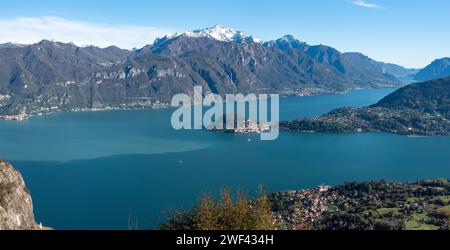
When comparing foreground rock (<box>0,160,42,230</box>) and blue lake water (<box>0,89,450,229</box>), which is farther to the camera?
blue lake water (<box>0,89,450,229</box>)

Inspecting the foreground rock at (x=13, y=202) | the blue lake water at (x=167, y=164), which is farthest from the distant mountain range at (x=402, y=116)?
the foreground rock at (x=13, y=202)

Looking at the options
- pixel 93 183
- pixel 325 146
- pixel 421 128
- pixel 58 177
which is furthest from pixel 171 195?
pixel 421 128

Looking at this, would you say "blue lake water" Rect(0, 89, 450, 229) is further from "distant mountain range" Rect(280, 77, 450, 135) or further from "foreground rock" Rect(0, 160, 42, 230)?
"foreground rock" Rect(0, 160, 42, 230)

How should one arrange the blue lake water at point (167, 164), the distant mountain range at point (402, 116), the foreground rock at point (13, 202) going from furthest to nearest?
1. the distant mountain range at point (402, 116)
2. the blue lake water at point (167, 164)
3. the foreground rock at point (13, 202)

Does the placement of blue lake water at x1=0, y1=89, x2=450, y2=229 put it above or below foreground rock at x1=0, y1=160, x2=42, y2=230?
below

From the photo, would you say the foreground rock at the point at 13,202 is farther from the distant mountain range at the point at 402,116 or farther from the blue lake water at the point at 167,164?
the distant mountain range at the point at 402,116

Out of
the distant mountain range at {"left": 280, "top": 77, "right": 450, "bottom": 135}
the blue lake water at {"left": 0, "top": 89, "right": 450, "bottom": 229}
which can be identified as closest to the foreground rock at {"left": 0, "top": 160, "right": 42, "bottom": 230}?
the blue lake water at {"left": 0, "top": 89, "right": 450, "bottom": 229}

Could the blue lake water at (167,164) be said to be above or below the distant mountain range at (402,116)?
below
